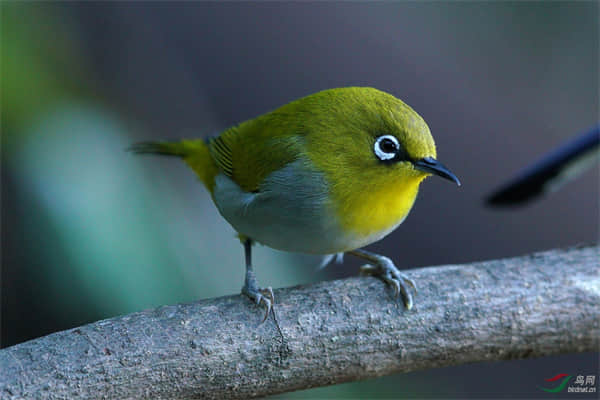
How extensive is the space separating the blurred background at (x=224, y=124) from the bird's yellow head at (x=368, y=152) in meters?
0.98

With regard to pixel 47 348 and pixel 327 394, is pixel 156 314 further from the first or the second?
pixel 327 394

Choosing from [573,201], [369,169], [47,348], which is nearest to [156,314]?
[47,348]

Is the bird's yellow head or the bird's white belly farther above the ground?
the bird's yellow head

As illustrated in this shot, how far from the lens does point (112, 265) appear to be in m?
3.25

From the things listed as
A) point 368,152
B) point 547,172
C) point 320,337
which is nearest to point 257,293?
point 320,337

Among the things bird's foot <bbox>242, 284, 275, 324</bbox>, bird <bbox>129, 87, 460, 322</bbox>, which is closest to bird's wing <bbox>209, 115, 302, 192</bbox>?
bird <bbox>129, 87, 460, 322</bbox>

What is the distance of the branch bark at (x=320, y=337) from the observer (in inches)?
90.4

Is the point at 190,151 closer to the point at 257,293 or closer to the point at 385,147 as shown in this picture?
the point at 257,293

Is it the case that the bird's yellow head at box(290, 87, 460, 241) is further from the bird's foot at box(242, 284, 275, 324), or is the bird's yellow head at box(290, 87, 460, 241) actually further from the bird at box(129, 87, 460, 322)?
the bird's foot at box(242, 284, 275, 324)

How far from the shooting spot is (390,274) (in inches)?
114

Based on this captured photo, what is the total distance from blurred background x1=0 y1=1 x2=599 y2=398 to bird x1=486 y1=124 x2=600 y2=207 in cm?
43

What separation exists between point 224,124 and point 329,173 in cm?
298

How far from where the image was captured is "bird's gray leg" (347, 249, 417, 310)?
279 cm

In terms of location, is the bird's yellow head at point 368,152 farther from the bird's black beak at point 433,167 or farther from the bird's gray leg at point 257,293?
the bird's gray leg at point 257,293
